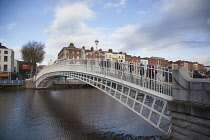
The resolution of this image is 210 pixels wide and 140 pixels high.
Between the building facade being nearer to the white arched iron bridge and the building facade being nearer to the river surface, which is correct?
the white arched iron bridge

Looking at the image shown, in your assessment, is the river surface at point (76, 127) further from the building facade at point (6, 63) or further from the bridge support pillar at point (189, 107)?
the building facade at point (6, 63)

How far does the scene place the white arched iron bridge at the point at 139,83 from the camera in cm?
714

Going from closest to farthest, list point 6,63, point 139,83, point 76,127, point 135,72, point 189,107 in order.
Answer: point 189,107, point 139,83, point 76,127, point 135,72, point 6,63

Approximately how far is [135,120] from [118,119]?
1108 millimetres

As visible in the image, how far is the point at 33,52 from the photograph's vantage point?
126 ft

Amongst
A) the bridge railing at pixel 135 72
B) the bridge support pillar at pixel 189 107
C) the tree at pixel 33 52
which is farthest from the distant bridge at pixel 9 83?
the bridge support pillar at pixel 189 107

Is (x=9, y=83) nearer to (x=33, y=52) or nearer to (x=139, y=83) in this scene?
(x=33, y=52)

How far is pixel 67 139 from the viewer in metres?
8.19

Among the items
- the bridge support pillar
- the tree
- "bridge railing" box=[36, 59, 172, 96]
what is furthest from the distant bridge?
the bridge support pillar

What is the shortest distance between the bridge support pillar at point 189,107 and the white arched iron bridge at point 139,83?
0.52m

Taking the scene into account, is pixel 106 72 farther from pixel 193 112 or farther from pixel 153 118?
pixel 193 112

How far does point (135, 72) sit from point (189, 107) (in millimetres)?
5408

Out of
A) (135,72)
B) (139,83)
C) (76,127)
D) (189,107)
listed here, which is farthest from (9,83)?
(189,107)

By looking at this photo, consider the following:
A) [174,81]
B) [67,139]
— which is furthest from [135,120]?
[174,81]
